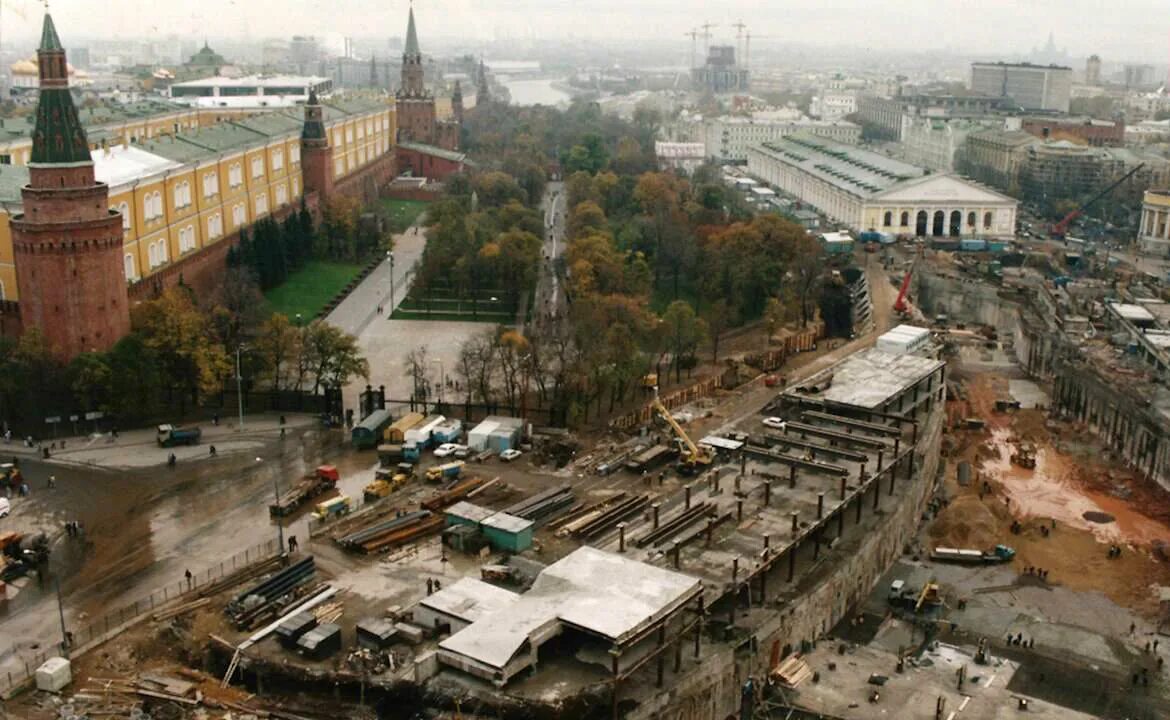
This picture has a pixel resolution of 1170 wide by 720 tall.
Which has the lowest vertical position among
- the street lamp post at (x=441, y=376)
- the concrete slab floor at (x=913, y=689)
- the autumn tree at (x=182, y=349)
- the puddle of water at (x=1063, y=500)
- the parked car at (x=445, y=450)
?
the puddle of water at (x=1063, y=500)

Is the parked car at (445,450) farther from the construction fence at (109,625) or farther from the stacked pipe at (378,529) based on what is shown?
the construction fence at (109,625)

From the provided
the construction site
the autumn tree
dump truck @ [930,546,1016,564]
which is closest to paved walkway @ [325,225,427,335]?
the autumn tree

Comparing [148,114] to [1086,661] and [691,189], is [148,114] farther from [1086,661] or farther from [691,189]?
[1086,661]

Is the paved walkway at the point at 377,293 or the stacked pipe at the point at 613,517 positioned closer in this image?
the stacked pipe at the point at 613,517

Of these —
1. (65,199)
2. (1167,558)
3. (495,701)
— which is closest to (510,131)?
(65,199)

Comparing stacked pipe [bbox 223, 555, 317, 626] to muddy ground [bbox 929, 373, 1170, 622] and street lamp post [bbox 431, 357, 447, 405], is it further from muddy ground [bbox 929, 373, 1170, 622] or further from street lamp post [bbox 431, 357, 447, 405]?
muddy ground [bbox 929, 373, 1170, 622]

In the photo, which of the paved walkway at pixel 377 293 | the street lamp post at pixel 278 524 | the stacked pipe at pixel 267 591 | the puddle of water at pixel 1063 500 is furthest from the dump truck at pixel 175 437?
the puddle of water at pixel 1063 500
